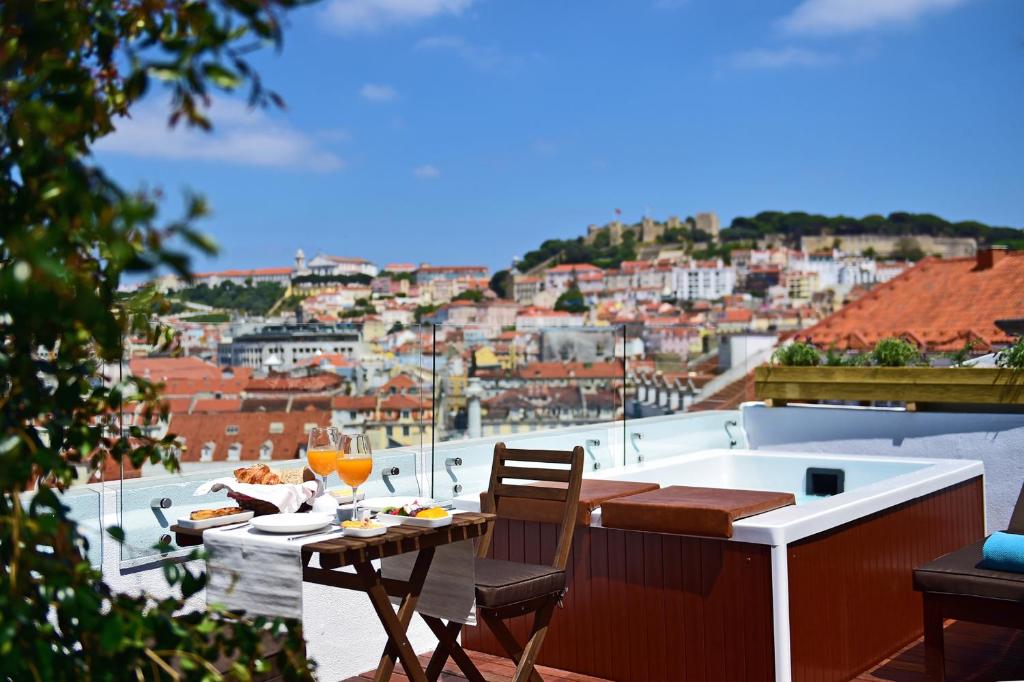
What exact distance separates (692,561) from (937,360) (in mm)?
2647

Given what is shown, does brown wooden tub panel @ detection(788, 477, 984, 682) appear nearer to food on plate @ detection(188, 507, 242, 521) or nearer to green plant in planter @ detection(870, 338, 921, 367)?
green plant in planter @ detection(870, 338, 921, 367)

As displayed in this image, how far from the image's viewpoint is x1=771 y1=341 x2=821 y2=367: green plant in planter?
5.48 metres

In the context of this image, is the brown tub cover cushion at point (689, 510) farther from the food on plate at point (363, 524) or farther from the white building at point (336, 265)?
the white building at point (336, 265)

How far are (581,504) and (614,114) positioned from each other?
234 feet

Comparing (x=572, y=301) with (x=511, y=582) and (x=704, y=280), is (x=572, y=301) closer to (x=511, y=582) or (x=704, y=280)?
(x=704, y=280)

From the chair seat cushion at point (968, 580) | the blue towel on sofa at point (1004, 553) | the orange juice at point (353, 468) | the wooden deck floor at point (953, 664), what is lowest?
the wooden deck floor at point (953, 664)

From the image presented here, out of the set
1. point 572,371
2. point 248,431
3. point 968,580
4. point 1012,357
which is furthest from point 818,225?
point 968,580

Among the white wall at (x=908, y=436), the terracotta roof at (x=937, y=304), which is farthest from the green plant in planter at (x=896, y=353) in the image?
the terracotta roof at (x=937, y=304)

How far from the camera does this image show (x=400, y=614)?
7.82ft

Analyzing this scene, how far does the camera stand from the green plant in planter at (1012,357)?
15.2 ft

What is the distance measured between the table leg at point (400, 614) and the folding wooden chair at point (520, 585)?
0.22 m

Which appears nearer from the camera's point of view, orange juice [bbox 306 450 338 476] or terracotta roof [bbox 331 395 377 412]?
orange juice [bbox 306 450 338 476]

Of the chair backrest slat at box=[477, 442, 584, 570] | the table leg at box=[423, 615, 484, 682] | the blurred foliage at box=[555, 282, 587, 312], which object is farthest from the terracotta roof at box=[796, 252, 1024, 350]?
the blurred foliage at box=[555, 282, 587, 312]

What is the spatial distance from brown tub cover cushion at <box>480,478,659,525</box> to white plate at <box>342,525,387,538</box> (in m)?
1.18
